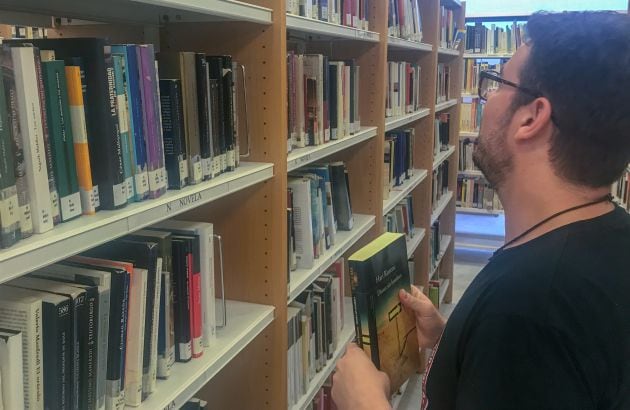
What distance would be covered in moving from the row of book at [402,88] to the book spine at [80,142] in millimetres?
1889

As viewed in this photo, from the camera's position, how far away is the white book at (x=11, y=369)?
2.70 ft

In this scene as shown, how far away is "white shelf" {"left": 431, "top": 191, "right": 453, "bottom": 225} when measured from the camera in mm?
3757

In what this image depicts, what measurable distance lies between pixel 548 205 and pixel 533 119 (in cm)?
15

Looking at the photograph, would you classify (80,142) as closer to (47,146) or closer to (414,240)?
(47,146)

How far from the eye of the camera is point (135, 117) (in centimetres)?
107

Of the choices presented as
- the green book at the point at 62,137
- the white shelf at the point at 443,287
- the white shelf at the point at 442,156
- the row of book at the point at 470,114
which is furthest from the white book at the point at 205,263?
the row of book at the point at 470,114

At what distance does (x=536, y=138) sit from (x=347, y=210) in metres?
1.21

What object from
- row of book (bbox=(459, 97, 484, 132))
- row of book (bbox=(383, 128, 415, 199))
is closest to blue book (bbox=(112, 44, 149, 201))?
row of book (bbox=(383, 128, 415, 199))

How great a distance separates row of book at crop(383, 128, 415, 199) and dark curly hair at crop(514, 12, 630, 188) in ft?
5.44

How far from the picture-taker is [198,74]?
49.0 inches

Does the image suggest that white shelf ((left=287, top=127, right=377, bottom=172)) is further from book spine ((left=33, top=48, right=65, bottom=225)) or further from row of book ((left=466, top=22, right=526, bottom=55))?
row of book ((left=466, top=22, right=526, bottom=55))

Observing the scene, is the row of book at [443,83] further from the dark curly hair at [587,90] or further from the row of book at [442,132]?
the dark curly hair at [587,90]

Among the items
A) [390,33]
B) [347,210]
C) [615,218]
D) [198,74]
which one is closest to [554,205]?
[615,218]

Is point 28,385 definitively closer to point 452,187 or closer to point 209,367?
point 209,367
